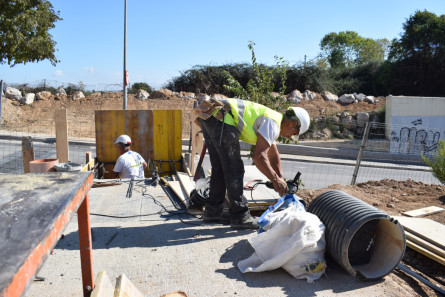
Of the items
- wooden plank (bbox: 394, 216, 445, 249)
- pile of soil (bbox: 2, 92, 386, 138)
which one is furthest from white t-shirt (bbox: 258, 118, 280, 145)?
pile of soil (bbox: 2, 92, 386, 138)

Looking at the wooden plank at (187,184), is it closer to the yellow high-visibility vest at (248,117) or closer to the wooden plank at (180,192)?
the wooden plank at (180,192)

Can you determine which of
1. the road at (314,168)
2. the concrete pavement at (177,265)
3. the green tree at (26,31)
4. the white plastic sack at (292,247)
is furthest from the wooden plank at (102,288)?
the green tree at (26,31)

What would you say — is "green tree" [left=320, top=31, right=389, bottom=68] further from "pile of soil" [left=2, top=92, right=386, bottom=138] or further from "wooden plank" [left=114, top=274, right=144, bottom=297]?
"wooden plank" [left=114, top=274, right=144, bottom=297]

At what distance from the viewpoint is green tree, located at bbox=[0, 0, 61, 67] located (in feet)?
43.6

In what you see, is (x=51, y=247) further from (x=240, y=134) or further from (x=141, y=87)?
(x=141, y=87)

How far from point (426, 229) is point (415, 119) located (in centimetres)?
1435

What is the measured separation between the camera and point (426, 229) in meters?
4.24

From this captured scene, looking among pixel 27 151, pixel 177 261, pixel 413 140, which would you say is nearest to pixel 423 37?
pixel 413 140

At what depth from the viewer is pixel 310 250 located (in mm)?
3104

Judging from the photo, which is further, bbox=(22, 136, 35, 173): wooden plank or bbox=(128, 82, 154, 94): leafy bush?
bbox=(128, 82, 154, 94): leafy bush

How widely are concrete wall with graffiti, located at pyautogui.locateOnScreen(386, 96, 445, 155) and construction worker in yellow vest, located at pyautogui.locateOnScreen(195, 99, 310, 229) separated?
40.1 ft

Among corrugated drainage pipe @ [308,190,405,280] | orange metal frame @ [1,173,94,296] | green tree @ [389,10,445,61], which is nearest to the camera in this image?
orange metal frame @ [1,173,94,296]

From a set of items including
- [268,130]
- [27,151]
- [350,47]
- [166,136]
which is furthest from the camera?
[350,47]

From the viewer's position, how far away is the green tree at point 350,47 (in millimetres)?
53250
